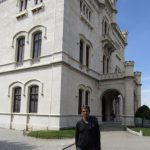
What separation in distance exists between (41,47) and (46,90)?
14.5ft

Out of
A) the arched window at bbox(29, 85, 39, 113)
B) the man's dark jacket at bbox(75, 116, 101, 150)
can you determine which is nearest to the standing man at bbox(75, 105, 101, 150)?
the man's dark jacket at bbox(75, 116, 101, 150)

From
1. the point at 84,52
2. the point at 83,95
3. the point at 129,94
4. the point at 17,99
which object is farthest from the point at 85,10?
the point at 17,99

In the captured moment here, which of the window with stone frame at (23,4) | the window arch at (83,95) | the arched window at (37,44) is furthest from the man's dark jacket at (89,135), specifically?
the window with stone frame at (23,4)

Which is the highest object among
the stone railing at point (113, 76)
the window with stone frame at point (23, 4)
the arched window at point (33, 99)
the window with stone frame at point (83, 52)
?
the window with stone frame at point (23, 4)

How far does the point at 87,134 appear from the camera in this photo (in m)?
5.94

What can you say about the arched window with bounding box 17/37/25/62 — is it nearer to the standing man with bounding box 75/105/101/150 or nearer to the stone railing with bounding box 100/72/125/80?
the stone railing with bounding box 100/72/125/80

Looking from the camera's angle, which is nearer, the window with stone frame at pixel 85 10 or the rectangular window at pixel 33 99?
the rectangular window at pixel 33 99

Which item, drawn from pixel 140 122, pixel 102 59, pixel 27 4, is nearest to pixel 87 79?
pixel 102 59

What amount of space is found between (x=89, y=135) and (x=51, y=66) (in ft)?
53.3

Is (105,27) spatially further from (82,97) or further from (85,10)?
(82,97)

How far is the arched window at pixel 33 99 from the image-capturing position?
22.7 meters

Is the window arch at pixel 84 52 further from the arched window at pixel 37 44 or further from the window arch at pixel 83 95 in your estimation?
the arched window at pixel 37 44

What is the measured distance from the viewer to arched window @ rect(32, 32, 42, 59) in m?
23.8

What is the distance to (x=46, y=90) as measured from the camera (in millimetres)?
21719
